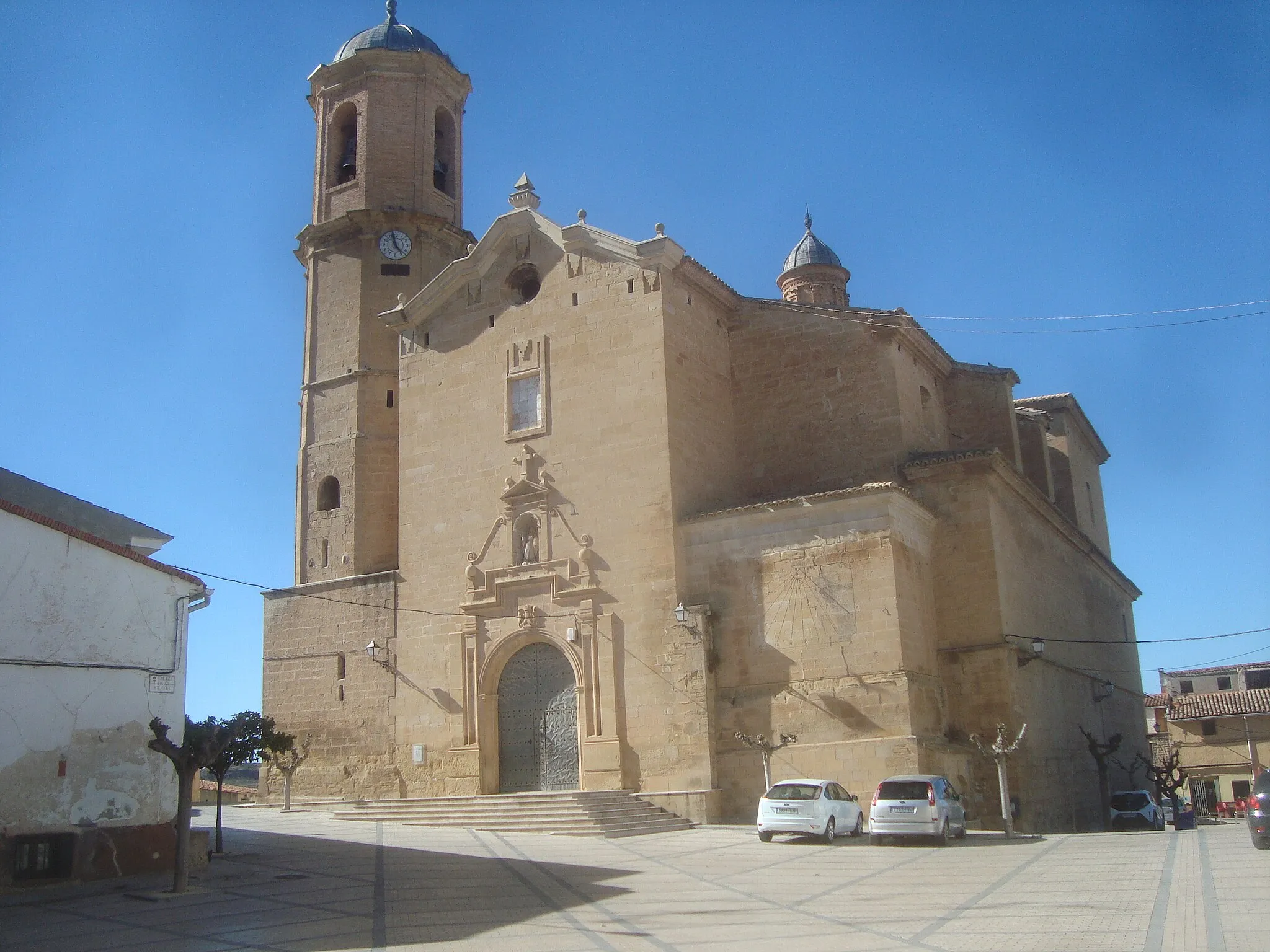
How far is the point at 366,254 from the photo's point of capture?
1073 inches

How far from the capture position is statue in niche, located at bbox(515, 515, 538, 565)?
76.8 ft

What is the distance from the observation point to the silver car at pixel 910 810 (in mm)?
16344

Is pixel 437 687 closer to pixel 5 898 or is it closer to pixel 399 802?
pixel 399 802

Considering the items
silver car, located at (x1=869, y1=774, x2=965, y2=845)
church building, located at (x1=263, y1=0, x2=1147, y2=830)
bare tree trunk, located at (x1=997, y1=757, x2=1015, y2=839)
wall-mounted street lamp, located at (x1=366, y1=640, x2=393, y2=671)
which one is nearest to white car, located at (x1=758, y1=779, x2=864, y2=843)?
silver car, located at (x1=869, y1=774, x2=965, y2=845)

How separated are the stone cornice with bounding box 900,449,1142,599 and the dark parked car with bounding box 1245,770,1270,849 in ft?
28.1

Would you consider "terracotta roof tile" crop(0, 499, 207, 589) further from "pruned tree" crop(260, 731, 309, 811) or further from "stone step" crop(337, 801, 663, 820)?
"pruned tree" crop(260, 731, 309, 811)

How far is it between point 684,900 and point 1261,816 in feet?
25.5

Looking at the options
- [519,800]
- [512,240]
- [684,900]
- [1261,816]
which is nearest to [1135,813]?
[1261,816]

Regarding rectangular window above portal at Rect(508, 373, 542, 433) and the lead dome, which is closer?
rectangular window above portal at Rect(508, 373, 542, 433)

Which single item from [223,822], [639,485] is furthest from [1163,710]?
[223,822]

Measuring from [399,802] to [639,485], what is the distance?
750 centimetres

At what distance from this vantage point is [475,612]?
2353 cm

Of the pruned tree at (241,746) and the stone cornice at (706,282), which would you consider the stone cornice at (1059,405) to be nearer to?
the stone cornice at (706,282)

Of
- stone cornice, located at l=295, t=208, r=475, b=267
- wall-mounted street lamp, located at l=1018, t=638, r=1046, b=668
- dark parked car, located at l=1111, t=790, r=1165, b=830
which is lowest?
dark parked car, located at l=1111, t=790, r=1165, b=830
